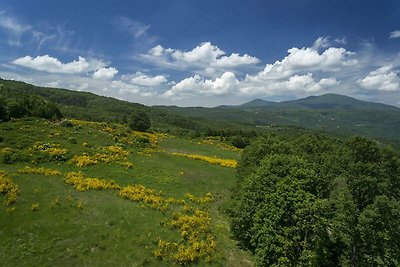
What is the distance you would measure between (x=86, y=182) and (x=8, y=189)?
8.82 metres

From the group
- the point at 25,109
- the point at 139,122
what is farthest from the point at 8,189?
the point at 139,122

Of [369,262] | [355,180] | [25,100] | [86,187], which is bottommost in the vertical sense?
[369,262]

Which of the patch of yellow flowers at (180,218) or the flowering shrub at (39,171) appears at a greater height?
the flowering shrub at (39,171)

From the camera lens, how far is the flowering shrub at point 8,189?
31.7m

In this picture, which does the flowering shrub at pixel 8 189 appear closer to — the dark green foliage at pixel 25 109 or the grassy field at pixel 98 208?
the grassy field at pixel 98 208

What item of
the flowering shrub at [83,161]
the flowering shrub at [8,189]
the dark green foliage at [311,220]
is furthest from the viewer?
the flowering shrub at [83,161]

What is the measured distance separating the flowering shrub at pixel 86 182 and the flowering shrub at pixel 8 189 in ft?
20.5

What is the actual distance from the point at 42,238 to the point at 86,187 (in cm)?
1169

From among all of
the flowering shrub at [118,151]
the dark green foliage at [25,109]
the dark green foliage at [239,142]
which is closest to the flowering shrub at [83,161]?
the flowering shrub at [118,151]

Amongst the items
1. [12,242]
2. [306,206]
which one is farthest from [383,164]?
[12,242]

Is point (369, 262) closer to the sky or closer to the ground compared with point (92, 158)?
closer to the ground

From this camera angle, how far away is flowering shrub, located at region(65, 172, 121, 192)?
3903cm

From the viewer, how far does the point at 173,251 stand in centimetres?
2912

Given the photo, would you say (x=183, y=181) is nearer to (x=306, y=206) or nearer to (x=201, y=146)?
(x=306, y=206)
